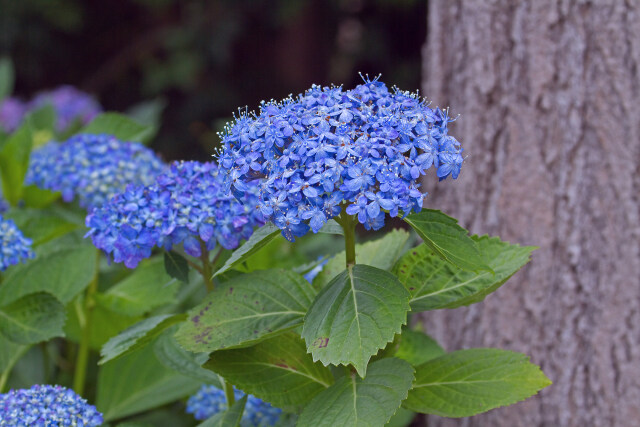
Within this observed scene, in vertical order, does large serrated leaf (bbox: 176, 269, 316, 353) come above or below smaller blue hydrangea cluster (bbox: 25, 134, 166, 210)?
below

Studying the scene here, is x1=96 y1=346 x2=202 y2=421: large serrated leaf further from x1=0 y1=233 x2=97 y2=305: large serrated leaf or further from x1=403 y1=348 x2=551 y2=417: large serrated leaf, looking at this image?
x1=403 y1=348 x2=551 y2=417: large serrated leaf

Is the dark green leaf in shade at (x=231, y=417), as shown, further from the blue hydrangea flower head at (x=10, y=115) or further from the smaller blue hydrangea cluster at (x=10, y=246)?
the blue hydrangea flower head at (x=10, y=115)

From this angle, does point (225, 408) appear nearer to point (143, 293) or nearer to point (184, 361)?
point (184, 361)

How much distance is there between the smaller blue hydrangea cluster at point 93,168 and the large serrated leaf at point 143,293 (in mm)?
243

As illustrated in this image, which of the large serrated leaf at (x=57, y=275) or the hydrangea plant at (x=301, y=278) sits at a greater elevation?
the large serrated leaf at (x=57, y=275)

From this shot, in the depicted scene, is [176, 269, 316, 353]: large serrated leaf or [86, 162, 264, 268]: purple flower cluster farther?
[86, 162, 264, 268]: purple flower cluster

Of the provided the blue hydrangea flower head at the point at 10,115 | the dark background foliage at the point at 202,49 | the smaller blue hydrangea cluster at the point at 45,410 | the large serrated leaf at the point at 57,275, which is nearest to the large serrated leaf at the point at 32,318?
the large serrated leaf at the point at 57,275

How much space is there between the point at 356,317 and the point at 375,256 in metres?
0.47

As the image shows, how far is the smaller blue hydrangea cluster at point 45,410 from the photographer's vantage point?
144 centimetres

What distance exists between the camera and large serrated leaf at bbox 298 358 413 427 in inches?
51.9

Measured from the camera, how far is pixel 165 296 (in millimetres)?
2057

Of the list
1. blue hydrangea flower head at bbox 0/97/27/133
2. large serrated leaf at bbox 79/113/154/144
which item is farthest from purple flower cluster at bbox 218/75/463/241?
blue hydrangea flower head at bbox 0/97/27/133

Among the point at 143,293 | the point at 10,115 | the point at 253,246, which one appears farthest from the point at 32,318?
the point at 10,115

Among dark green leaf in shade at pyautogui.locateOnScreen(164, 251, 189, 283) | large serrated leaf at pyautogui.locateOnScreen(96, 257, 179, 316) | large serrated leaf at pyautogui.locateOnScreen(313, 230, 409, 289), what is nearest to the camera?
dark green leaf in shade at pyautogui.locateOnScreen(164, 251, 189, 283)
